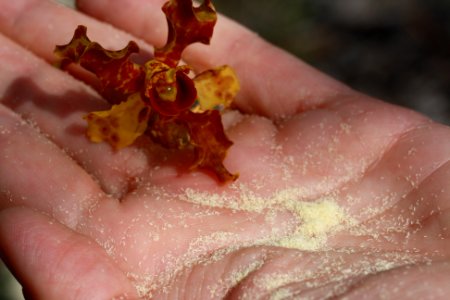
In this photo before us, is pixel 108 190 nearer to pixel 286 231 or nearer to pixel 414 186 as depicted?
pixel 286 231

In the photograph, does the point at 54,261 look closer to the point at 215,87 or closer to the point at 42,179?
the point at 42,179

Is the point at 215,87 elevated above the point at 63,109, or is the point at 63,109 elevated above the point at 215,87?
the point at 215,87

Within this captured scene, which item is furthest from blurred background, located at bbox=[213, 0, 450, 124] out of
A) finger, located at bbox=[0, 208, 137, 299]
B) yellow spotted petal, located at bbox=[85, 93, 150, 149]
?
finger, located at bbox=[0, 208, 137, 299]

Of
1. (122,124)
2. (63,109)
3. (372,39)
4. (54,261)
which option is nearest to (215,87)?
(122,124)

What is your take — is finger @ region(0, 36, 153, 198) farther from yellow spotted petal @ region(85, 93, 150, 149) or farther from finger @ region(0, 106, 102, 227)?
finger @ region(0, 106, 102, 227)

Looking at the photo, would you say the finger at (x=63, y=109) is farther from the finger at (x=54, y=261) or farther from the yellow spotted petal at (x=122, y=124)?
the finger at (x=54, y=261)

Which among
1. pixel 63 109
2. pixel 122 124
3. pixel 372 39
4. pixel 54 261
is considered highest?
pixel 54 261

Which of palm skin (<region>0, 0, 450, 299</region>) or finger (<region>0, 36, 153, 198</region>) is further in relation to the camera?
finger (<region>0, 36, 153, 198</region>)
